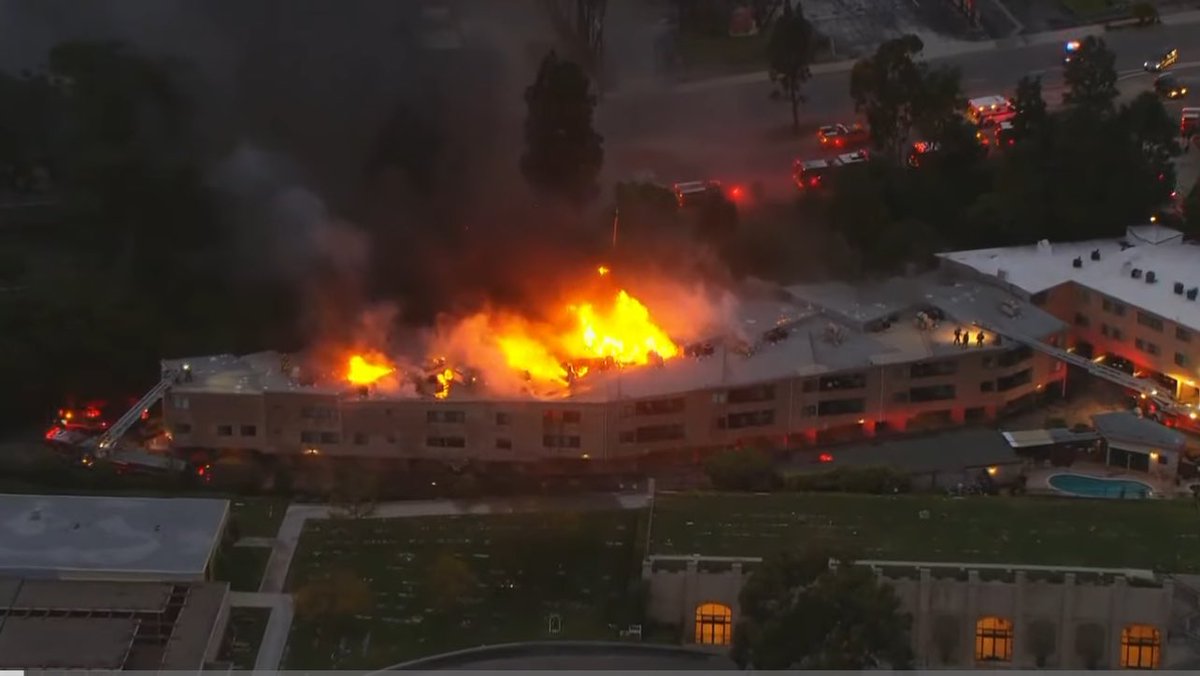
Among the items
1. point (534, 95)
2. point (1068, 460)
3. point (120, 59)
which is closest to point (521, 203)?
point (534, 95)

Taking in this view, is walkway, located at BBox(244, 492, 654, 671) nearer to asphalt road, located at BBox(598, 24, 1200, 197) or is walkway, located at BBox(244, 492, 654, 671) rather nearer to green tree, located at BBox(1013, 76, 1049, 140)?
asphalt road, located at BBox(598, 24, 1200, 197)

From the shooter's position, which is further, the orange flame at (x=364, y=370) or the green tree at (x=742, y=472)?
the orange flame at (x=364, y=370)

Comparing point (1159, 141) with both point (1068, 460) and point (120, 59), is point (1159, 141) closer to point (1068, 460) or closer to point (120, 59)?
point (1068, 460)

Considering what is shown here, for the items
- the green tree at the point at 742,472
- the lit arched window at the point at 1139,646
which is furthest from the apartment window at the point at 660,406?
the lit arched window at the point at 1139,646

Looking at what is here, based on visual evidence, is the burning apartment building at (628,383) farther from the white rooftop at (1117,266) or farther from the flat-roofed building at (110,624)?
the flat-roofed building at (110,624)

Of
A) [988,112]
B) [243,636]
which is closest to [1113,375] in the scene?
[988,112]

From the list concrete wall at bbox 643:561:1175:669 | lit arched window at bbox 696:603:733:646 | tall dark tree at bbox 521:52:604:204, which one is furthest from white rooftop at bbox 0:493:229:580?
tall dark tree at bbox 521:52:604:204
